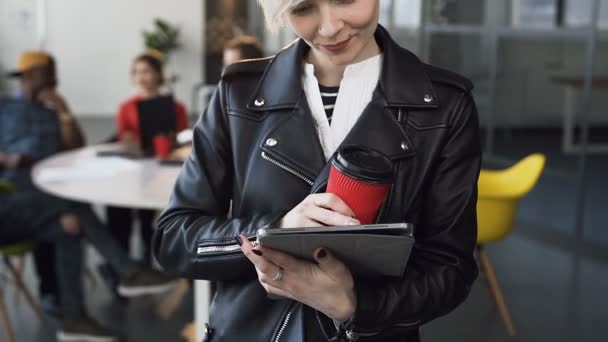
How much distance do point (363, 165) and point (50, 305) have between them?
3.65 m

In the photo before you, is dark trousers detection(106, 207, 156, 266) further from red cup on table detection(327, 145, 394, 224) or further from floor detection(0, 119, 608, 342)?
red cup on table detection(327, 145, 394, 224)

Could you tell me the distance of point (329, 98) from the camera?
1.34 meters

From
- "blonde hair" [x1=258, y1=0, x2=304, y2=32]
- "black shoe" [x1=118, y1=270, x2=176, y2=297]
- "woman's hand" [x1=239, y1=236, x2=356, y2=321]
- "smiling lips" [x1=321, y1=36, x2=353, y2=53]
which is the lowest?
"black shoe" [x1=118, y1=270, x2=176, y2=297]

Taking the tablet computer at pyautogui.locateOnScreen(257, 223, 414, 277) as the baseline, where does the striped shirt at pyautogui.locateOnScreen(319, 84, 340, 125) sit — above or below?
above

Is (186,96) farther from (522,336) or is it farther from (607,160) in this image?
(522,336)

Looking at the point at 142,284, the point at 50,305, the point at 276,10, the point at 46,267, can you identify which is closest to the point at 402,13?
the point at 142,284

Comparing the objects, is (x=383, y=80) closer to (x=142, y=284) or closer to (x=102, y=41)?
(x=142, y=284)

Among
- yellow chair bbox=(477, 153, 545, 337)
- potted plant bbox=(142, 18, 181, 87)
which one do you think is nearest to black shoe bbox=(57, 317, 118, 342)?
yellow chair bbox=(477, 153, 545, 337)

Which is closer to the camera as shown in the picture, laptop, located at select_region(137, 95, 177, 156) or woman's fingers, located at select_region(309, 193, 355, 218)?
woman's fingers, located at select_region(309, 193, 355, 218)

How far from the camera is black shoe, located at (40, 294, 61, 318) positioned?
14.1 feet

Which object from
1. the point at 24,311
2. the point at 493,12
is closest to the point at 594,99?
the point at 493,12

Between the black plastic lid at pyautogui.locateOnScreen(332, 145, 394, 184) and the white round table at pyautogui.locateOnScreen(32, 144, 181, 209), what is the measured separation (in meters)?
2.15

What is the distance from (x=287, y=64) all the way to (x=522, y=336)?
311cm

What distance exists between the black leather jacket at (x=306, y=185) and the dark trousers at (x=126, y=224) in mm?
3578
